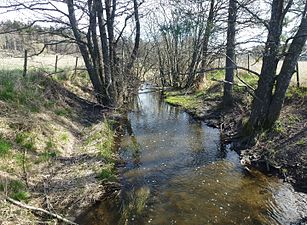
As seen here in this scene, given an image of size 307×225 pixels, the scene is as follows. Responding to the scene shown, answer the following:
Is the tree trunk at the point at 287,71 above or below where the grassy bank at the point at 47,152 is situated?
above

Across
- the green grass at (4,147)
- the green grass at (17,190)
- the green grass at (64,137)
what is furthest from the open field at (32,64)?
the green grass at (17,190)

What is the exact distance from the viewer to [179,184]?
769 centimetres

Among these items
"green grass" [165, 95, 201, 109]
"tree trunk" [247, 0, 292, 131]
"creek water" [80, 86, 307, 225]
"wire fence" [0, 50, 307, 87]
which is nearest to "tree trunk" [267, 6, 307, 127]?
"tree trunk" [247, 0, 292, 131]

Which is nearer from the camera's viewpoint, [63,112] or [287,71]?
[287,71]

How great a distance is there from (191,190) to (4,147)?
460 centimetres

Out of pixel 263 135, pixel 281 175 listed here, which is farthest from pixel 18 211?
pixel 263 135

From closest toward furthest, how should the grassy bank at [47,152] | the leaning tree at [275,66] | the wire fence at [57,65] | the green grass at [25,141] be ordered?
the grassy bank at [47,152], the green grass at [25,141], the leaning tree at [275,66], the wire fence at [57,65]

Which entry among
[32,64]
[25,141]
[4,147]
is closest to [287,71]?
[25,141]

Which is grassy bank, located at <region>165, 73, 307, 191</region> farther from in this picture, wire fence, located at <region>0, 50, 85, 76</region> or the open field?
the open field

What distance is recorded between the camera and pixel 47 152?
8.10 meters

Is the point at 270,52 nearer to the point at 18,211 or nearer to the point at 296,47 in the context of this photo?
the point at 296,47

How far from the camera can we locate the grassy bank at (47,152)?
6.08 meters

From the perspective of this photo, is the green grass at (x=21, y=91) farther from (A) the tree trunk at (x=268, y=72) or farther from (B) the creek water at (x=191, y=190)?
(A) the tree trunk at (x=268, y=72)

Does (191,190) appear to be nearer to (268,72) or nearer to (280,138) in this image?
(280,138)
